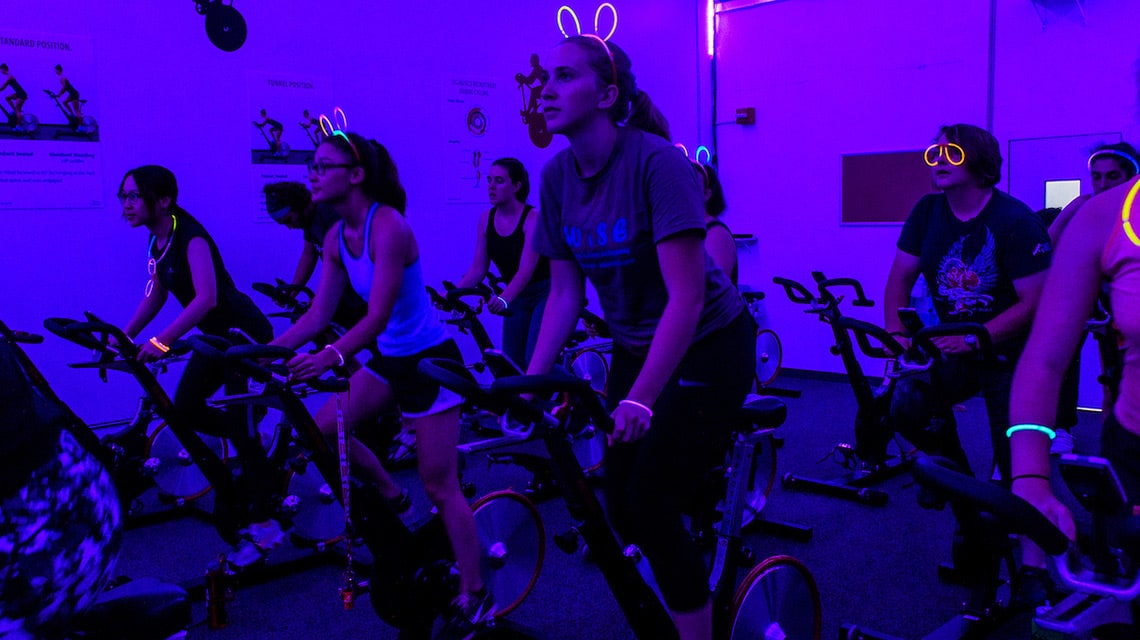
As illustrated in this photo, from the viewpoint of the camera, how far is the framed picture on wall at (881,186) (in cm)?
704

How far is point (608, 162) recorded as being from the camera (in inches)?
80.0

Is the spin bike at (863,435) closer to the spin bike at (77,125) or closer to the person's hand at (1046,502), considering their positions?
the person's hand at (1046,502)

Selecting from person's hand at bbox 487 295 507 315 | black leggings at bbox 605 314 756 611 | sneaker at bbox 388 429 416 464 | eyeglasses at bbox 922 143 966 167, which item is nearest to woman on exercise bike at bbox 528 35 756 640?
black leggings at bbox 605 314 756 611

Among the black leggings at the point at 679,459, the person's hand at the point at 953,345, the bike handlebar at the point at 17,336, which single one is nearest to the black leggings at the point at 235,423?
the bike handlebar at the point at 17,336

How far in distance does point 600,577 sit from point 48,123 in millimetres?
3728

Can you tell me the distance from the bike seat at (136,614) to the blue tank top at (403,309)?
4.92ft

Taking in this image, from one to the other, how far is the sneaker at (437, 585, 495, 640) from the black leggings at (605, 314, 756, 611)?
78 cm

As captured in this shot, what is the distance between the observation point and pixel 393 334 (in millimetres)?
2801

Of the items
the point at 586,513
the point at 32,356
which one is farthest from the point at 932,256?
the point at 32,356

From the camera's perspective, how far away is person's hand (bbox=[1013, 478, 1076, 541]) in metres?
1.14

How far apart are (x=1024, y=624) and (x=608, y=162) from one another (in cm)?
212

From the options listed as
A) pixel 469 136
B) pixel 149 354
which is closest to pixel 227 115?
pixel 469 136

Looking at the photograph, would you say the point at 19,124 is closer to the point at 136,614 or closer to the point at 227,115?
the point at 227,115

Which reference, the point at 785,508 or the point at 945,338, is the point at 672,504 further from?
the point at 785,508
